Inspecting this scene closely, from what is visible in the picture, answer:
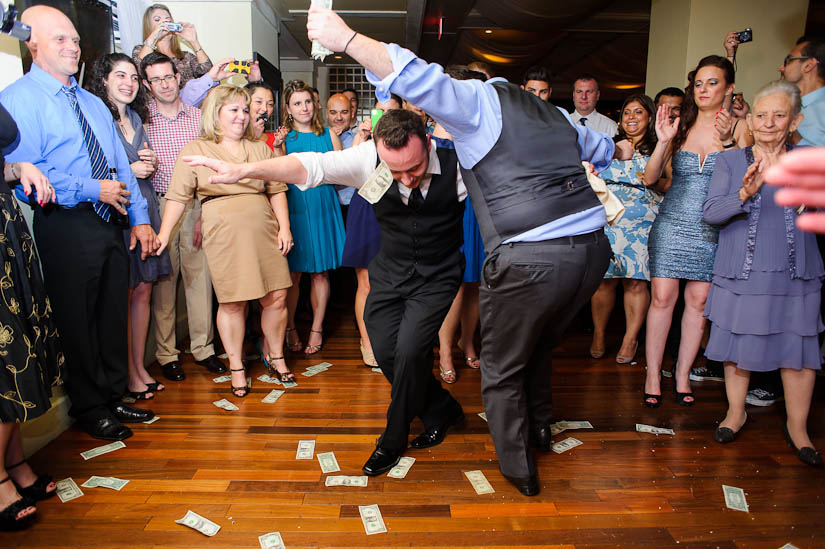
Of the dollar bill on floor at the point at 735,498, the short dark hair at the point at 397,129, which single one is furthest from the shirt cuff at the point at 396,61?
the dollar bill on floor at the point at 735,498

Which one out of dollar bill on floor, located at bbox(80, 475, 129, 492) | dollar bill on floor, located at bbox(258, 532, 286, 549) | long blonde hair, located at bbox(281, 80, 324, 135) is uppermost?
long blonde hair, located at bbox(281, 80, 324, 135)

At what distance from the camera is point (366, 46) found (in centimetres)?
153

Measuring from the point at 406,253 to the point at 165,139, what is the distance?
1916 mm

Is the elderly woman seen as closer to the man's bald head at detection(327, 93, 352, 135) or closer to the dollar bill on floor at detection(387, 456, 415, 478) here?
the dollar bill on floor at detection(387, 456, 415, 478)

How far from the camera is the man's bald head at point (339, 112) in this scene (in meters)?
4.23

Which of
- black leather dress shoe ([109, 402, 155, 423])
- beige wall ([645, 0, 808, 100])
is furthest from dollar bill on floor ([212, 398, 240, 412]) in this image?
beige wall ([645, 0, 808, 100])

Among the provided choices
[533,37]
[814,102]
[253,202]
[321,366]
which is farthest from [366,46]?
[533,37]

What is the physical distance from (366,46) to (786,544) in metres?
2.09

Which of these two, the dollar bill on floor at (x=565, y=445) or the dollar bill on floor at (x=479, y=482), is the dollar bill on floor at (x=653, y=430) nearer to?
the dollar bill on floor at (x=565, y=445)

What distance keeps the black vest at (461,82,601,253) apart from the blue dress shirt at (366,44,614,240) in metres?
0.03

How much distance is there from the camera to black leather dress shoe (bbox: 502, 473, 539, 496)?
83.1 inches

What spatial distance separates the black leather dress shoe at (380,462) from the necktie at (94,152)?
162 cm

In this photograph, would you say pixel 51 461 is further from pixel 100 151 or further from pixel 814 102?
pixel 814 102

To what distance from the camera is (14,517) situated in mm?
1899
